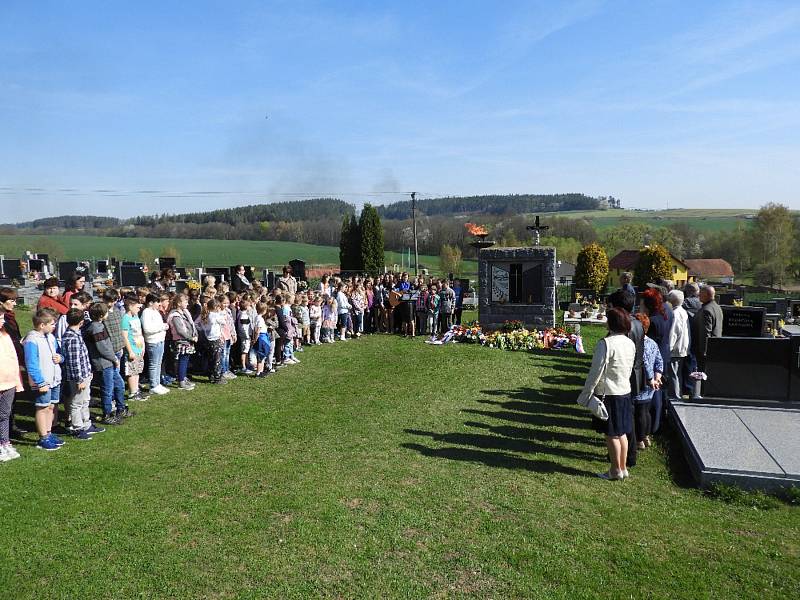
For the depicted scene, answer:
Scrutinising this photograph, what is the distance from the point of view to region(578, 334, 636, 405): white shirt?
6.01 metres

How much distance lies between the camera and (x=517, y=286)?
52.9ft

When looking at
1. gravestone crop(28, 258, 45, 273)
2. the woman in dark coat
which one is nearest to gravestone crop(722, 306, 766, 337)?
the woman in dark coat

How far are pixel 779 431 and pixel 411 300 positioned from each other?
10322 mm

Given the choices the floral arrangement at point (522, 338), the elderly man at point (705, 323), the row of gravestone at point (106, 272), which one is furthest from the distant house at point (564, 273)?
the elderly man at point (705, 323)

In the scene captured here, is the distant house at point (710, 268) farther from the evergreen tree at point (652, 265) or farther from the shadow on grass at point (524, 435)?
the shadow on grass at point (524, 435)

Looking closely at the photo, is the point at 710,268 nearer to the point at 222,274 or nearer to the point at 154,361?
the point at 222,274

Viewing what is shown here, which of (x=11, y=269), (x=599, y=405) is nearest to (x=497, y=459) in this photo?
(x=599, y=405)

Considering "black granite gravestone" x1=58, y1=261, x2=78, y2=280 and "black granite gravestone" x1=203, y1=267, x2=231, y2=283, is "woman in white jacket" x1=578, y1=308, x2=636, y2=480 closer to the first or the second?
"black granite gravestone" x1=203, y1=267, x2=231, y2=283

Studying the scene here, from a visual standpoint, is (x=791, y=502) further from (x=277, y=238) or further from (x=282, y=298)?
(x=277, y=238)

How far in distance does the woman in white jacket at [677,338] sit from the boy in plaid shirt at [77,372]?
8375 millimetres

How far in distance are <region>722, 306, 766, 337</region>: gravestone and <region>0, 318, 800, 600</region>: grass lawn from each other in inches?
202

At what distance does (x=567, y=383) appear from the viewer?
11.0m

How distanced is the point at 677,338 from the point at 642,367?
91.1 inches

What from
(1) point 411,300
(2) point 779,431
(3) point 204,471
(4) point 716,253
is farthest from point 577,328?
(4) point 716,253
